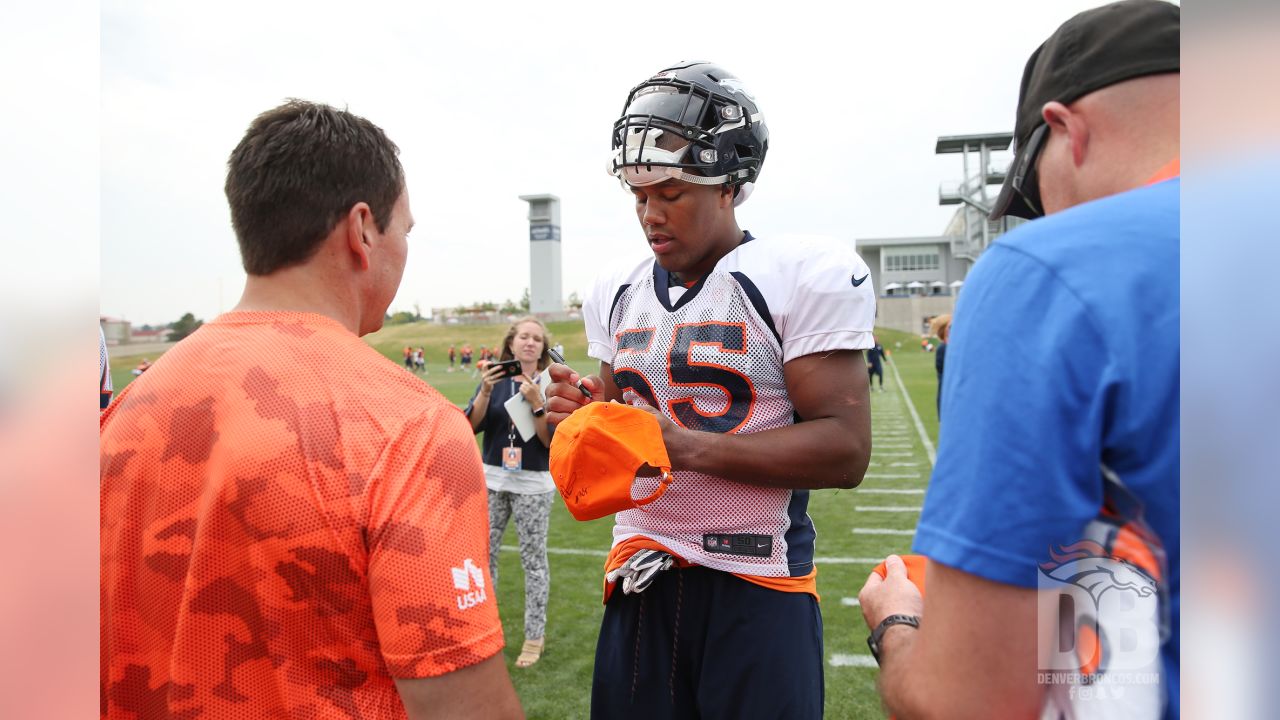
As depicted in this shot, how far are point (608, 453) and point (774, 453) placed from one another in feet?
1.49

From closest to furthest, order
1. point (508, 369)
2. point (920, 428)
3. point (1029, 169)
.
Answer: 1. point (1029, 169)
2. point (508, 369)
3. point (920, 428)

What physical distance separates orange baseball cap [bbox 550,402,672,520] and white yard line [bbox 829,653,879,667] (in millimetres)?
3810

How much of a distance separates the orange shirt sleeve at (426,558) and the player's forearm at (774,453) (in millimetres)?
835

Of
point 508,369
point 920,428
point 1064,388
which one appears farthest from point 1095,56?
point 920,428

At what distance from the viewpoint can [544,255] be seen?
72.6 meters

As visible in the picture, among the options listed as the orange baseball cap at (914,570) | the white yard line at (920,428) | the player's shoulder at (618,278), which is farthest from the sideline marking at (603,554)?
the orange baseball cap at (914,570)

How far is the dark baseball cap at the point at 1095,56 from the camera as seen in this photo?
1072mm

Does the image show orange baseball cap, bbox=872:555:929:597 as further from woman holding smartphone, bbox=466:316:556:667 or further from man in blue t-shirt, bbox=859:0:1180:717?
woman holding smartphone, bbox=466:316:556:667

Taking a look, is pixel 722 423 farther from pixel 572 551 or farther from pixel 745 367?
pixel 572 551

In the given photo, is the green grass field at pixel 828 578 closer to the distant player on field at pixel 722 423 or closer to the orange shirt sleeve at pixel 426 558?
the distant player on field at pixel 722 423

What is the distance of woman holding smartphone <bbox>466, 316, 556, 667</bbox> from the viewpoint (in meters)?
5.50
